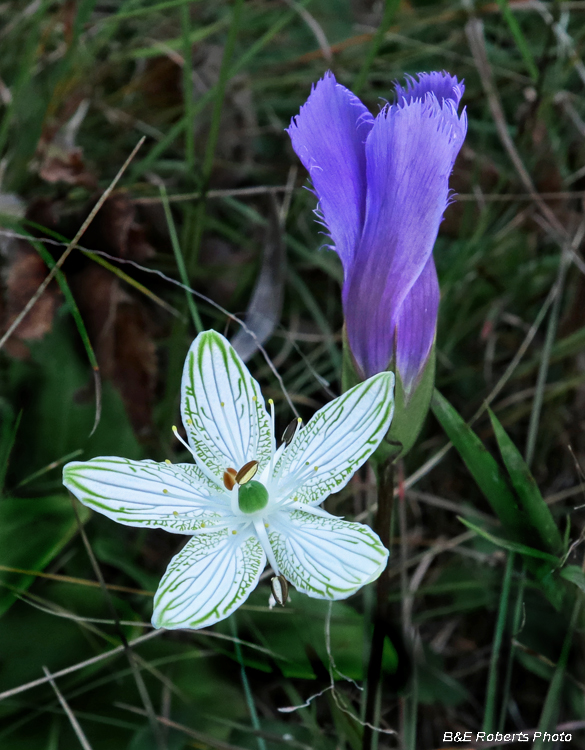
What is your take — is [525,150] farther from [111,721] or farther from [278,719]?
[111,721]

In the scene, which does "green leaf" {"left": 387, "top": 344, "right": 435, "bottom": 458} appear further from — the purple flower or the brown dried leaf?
the brown dried leaf

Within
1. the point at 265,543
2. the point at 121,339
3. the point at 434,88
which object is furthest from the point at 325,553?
the point at 121,339

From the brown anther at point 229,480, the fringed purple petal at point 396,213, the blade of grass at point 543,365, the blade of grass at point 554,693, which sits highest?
the fringed purple petal at point 396,213

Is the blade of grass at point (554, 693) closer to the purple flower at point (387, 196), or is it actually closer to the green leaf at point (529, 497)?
the green leaf at point (529, 497)

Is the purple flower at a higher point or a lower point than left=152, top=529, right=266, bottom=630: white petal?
higher

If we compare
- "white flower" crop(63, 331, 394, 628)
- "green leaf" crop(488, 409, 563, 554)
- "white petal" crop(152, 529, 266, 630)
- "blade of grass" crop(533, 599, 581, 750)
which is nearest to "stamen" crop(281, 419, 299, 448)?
"white flower" crop(63, 331, 394, 628)

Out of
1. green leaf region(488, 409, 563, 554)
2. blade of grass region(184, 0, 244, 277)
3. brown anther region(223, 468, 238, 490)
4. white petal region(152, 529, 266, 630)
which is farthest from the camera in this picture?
blade of grass region(184, 0, 244, 277)

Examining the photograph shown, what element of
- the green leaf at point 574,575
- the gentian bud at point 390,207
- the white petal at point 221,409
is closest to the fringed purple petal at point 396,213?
the gentian bud at point 390,207

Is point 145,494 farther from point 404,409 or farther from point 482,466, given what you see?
point 482,466
